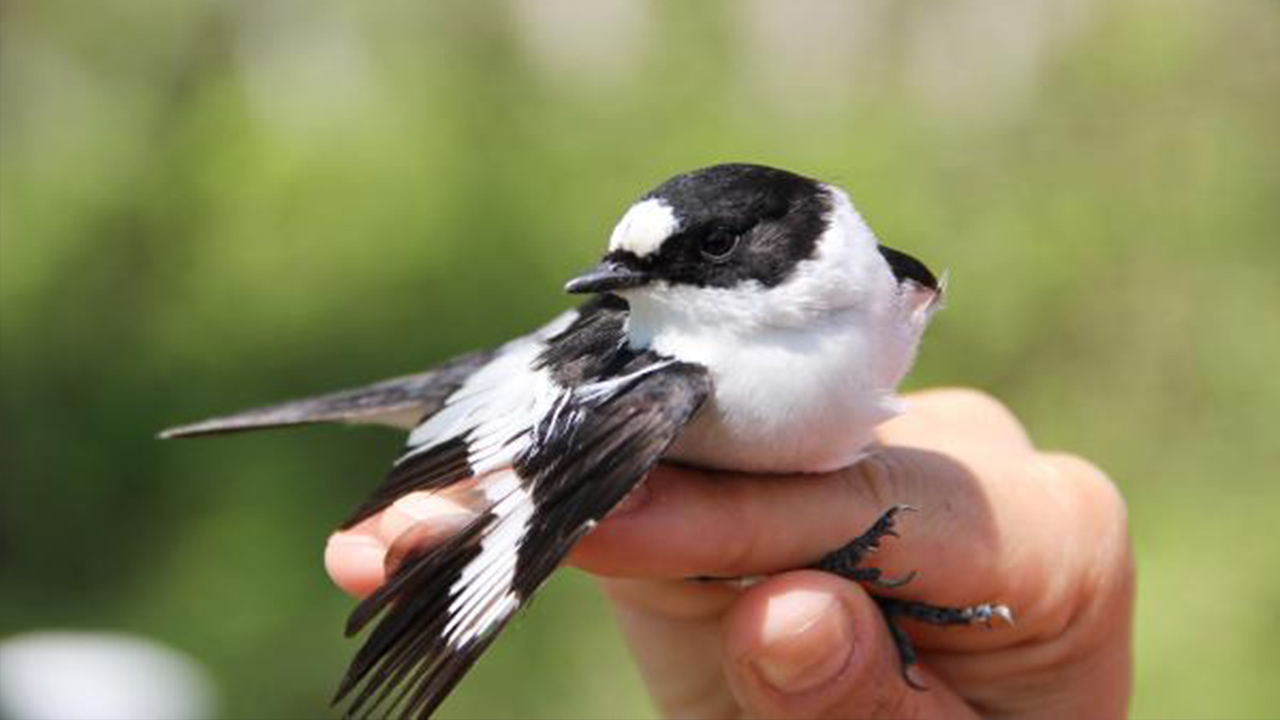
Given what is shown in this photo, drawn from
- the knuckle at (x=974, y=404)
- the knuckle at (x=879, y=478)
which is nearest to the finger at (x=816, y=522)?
the knuckle at (x=879, y=478)

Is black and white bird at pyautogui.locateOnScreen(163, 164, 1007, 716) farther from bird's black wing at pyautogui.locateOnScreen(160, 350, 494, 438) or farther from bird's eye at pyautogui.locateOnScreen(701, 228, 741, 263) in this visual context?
bird's black wing at pyautogui.locateOnScreen(160, 350, 494, 438)

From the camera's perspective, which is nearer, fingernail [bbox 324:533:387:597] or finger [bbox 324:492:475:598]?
finger [bbox 324:492:475:598]

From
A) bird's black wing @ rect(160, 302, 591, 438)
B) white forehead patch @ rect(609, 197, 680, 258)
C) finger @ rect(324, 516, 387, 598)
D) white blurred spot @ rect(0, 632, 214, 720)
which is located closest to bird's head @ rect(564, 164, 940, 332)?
white forehead patch @ rect(609, 197, 680, 258)

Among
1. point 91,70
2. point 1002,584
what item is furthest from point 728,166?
point 91,70

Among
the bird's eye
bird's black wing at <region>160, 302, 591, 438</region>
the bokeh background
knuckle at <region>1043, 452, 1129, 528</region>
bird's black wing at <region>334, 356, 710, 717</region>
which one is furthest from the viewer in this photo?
the bokeh background

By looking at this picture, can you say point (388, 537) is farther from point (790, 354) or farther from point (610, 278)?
point (790, 354)

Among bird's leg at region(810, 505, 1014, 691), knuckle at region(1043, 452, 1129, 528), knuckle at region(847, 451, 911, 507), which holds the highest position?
knuckle at region(847, 451, 911, 507)

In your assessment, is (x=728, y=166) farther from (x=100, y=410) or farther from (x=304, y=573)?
(x=100, y=410)
